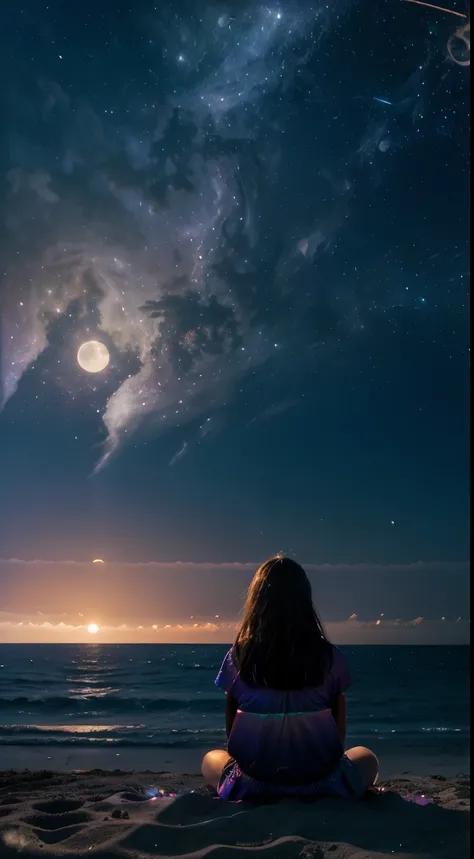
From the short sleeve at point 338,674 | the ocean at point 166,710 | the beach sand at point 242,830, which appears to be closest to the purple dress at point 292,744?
the short sleeve at point 338,674

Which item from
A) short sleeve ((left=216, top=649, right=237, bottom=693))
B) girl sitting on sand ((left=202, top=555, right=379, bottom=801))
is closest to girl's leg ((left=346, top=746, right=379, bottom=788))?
girl sitting on sand ((left=202, top=555, right=379, bottom=801))

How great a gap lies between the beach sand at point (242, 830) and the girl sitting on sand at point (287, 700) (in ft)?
0.46

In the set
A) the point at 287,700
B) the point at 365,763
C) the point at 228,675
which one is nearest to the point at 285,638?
the point at 287,700

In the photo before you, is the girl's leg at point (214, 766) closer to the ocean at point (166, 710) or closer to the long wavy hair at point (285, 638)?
the long wavy hair at point (285, 638)

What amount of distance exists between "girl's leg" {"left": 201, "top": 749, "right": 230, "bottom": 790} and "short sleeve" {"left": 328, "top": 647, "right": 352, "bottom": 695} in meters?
0.82

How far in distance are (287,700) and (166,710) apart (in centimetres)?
1963

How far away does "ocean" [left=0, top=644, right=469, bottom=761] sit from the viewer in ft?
41.4

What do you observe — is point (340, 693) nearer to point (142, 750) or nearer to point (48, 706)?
point (142, 750)

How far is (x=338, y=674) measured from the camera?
357cm

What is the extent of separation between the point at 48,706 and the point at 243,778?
20.5m

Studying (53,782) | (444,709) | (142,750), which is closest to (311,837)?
(53,782)

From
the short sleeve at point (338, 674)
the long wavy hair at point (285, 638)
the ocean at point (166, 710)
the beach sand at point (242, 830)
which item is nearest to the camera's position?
the beach sand at point (242, 830)

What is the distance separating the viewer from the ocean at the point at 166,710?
41.4 ft

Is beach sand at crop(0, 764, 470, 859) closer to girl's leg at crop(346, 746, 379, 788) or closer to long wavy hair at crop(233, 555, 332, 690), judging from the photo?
girl's leg at crop(346, 746, 379, 788)
